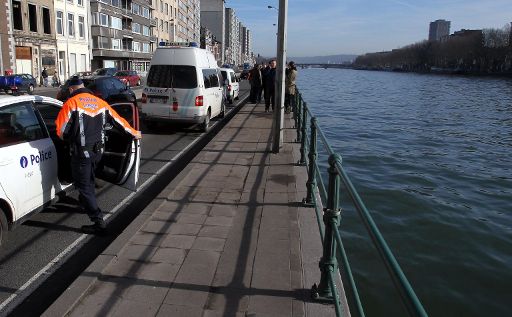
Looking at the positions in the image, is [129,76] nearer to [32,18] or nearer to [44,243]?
[32,18]

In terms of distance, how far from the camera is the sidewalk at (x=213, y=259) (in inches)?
141

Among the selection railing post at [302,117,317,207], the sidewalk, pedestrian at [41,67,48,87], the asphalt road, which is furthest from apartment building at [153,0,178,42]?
railing post at [302,117,317,207]

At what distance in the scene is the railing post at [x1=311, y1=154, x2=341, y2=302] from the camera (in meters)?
3.41

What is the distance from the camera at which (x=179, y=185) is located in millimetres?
6973

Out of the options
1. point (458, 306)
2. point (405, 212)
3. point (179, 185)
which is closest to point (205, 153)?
point (179, 185)

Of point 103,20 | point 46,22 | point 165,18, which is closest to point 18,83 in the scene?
point 46,22

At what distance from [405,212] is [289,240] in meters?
4.84

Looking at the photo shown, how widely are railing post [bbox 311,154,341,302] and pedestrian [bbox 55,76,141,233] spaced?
3.01m

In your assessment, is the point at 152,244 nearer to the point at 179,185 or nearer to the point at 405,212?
the point at 179,185

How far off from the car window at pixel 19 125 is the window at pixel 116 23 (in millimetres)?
56430

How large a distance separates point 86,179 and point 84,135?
1.68 ft

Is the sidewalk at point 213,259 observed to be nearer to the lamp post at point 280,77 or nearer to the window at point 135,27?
the lamp post at point 280,77

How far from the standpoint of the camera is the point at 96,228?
5.50m

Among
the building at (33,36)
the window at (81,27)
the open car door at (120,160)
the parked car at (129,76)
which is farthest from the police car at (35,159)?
the window at (81,27)
